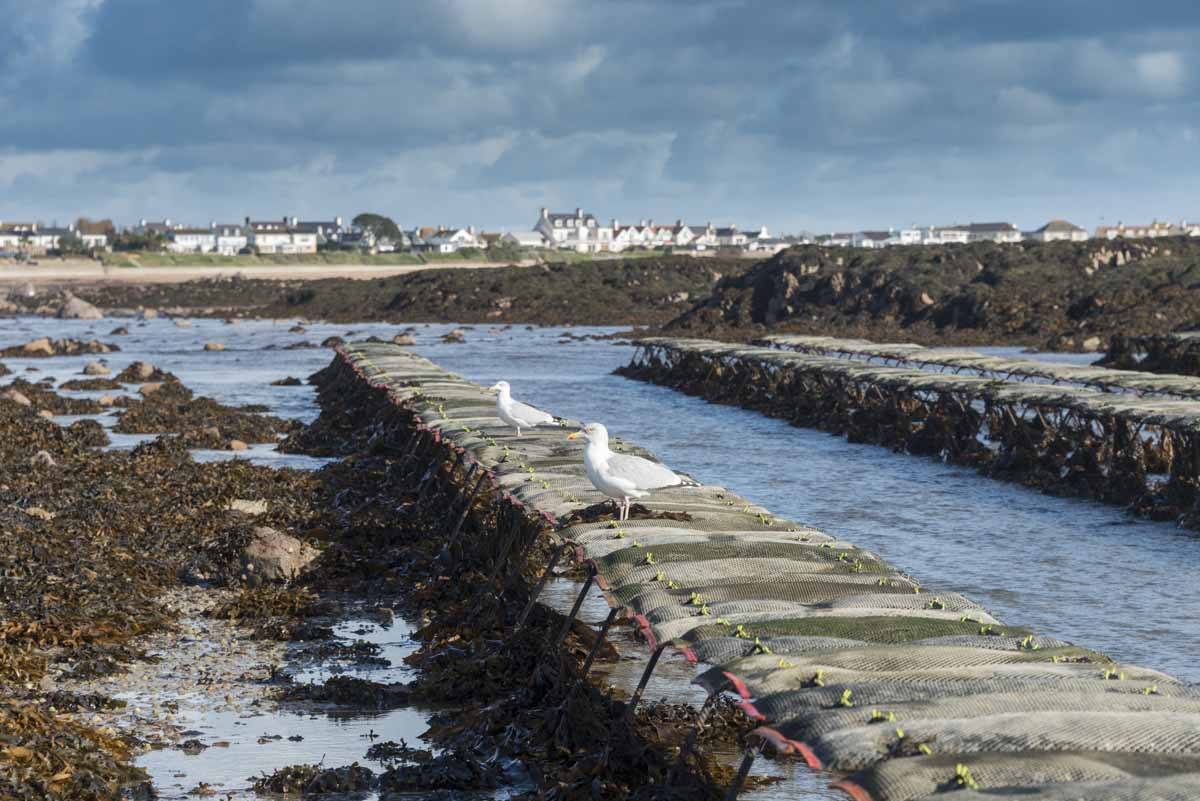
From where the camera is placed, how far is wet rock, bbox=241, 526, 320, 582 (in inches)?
665

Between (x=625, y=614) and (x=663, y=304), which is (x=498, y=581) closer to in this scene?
(x=625, y=614)

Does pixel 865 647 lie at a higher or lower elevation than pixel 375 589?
higher

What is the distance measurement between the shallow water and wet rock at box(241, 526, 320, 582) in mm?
3194

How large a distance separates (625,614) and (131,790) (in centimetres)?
387

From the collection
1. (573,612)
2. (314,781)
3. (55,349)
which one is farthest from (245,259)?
(314,781)

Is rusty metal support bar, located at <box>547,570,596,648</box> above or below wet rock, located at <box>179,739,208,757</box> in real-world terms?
above

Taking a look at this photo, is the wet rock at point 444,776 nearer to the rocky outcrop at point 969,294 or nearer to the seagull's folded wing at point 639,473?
the seagull's folded wing at point 639,473

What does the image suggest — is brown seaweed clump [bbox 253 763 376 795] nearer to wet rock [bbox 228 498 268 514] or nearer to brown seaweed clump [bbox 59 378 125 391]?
wet rock [bbox 228 498 268 514]

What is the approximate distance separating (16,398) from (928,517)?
1031 inches

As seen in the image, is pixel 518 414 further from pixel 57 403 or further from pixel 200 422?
pixel 57 403

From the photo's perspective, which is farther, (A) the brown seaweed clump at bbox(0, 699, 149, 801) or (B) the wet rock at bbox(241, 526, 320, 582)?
(B) the wet rock at bbox(241, 526, 320, 582)

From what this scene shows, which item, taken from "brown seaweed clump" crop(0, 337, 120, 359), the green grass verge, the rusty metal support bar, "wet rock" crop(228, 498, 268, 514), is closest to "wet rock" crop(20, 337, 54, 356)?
"brown seaweed clump" crop(0, 337, 120, 359)

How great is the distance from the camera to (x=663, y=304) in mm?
97000

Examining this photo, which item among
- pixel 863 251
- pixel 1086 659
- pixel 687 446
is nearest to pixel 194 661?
pixel 1086 659
